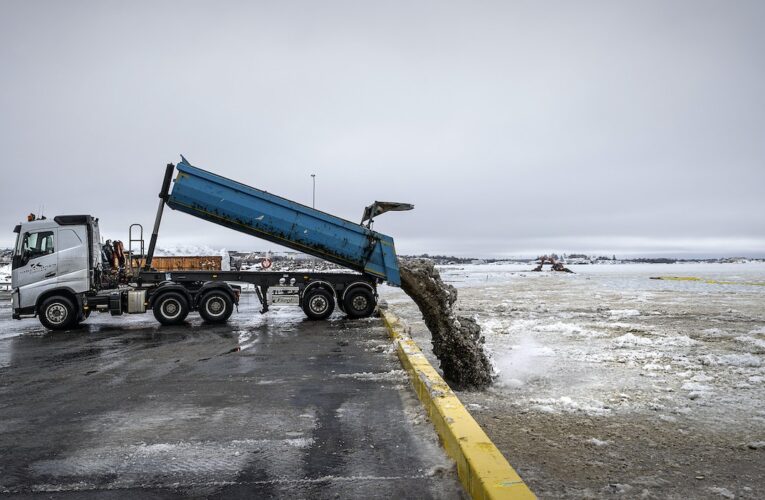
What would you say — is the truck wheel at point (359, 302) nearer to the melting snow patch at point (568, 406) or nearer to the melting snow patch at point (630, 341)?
the melting snow patch at point (630, 341)

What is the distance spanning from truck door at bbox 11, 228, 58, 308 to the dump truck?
20 mm

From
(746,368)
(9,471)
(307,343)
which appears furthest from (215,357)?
(746,368)

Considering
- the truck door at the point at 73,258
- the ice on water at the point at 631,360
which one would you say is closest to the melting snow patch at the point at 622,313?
the ice on water at the point at 631,360

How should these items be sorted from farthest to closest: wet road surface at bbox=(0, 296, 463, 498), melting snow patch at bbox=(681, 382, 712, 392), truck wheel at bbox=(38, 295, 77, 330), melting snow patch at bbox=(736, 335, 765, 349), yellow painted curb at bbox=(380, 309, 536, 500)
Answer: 1. truck wheel at bbox=(38, 295, 77, 330)
2. melting snow patch at bbox=(736, 335, 765, 349)
3. melting snow patch at bbox=(681, 382, 712, 392)
4. wet road surface at bbox=(0, 296, 463, 498)
5. yellow painted curb at bbox=(380, 309, 536, 500)

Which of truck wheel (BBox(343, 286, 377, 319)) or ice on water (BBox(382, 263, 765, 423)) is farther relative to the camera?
truck wheel (BBox(343, 286, 377, 319))

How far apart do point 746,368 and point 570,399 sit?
345 centimetres

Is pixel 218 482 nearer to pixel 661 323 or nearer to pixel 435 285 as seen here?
pixel 435 285

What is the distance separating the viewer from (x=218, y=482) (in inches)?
127

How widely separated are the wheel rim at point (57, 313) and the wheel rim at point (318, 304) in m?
6.02

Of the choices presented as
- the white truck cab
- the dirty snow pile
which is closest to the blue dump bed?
the white truck cab

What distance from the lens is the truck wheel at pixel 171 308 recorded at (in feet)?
40.2

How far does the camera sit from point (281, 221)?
11578 mm

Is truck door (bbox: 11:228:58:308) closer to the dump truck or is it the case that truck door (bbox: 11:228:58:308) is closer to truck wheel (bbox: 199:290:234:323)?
the dump truck

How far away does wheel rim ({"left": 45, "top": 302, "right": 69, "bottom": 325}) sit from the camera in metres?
11.6
